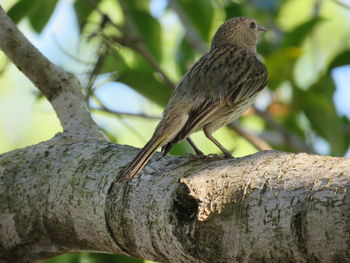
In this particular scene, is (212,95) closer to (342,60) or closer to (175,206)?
(342,60)

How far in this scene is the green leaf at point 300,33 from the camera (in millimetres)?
5402

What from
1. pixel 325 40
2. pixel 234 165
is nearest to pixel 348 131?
pixel 325 40

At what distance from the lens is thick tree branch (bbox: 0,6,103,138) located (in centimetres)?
389

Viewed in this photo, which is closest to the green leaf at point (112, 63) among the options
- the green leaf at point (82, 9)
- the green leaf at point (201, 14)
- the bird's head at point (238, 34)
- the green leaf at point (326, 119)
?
the green leaf at point (82, 9)

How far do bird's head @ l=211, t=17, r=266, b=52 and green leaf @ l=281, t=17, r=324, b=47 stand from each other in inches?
15.1

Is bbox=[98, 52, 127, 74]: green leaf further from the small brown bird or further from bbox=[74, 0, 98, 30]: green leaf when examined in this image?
bbox=[74, 0, 98, 30]: green leaf

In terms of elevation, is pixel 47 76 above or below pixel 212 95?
below

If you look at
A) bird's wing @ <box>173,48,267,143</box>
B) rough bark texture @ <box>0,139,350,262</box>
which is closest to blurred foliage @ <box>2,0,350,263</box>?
bird's wing @ <box>173,48,267,143</box>

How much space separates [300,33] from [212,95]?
1287 mm

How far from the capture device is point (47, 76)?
3.98 m

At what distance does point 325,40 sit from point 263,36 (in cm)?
168

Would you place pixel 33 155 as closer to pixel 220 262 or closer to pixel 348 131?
pixel 220 262

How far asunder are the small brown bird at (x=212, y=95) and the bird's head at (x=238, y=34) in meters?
0.24

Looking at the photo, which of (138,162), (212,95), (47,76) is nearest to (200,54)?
(212,95)
